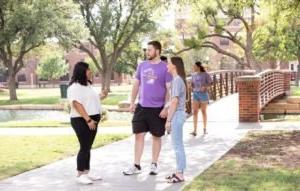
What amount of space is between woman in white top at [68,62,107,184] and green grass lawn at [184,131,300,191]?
58.5 inches

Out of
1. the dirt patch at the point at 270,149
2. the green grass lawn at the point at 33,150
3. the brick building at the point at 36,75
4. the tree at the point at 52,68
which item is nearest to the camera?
the dirt patch at the point at 270,149

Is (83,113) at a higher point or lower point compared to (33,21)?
lower

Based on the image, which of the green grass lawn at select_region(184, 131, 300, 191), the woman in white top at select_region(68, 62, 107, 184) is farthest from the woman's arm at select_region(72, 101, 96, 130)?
the green grass lawn at select_region(184, 131, 300, 191)

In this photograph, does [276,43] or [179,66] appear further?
[276,43]

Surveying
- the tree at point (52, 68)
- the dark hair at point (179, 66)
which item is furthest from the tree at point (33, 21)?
the tree at point (52, 68)

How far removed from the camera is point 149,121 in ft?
28.6

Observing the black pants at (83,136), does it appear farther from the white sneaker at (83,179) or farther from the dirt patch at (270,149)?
the dirt patch at (270,149)

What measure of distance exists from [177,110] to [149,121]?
2.07 feet

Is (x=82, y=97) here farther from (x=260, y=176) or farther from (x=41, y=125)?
(x=41, y=125)

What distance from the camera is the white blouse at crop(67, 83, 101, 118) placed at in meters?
8.13

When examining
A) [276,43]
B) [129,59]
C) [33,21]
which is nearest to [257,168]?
[33,21]

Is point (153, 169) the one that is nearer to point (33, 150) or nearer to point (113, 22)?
point (33, 150)

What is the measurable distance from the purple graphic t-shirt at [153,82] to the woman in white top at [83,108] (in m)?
0.72

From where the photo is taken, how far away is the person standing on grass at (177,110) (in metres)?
8.12
